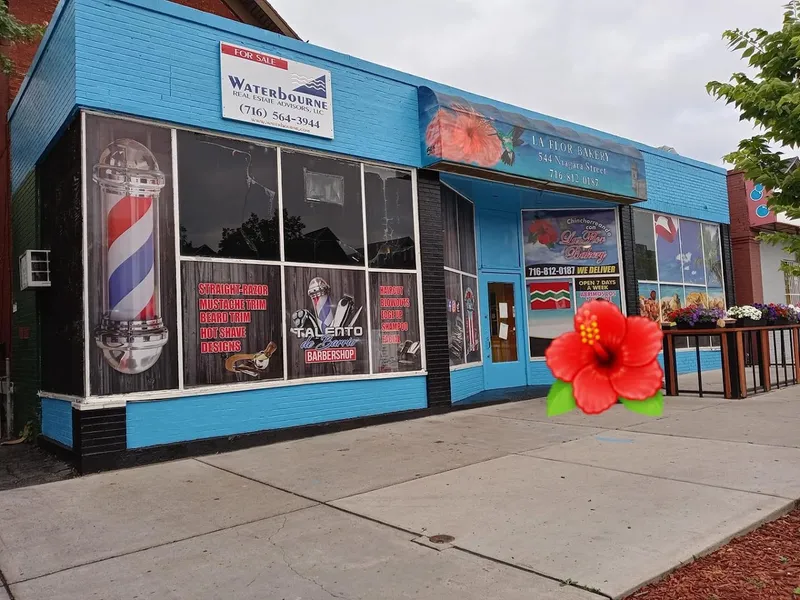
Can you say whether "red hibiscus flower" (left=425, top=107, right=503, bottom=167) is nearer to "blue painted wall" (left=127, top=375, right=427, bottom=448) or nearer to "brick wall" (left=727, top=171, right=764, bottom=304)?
"blue painted wall" (left=127, top=375, right=427, bottom=448)

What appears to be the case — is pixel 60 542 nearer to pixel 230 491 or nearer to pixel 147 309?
pixel 230 491

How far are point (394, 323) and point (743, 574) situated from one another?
6.25m

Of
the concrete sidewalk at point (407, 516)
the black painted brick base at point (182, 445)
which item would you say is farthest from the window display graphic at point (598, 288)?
the concrete sidewalk at point (407, 516)

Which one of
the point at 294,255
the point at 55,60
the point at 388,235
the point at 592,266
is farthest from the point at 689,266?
the point at 55,60

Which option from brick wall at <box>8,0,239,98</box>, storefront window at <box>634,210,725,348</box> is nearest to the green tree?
storefront window at <box>634,210,725,348</box>

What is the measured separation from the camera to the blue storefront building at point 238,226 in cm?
683

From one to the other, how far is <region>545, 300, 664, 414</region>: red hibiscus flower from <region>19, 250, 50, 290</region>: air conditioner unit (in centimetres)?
804

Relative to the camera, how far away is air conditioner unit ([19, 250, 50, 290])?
782 cm

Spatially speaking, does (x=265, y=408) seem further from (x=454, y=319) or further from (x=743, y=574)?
(x=743, y=574)

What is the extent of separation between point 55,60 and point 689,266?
1386 centimetres

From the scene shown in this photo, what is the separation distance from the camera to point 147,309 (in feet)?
22.8

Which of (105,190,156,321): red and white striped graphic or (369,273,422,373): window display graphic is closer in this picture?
(105,190,156,321): red and white striped graphic

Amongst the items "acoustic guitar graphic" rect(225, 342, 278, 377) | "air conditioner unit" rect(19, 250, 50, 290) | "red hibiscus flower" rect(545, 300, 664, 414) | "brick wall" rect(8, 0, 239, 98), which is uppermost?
"brick wall" rect(8, 0, 239, 98)

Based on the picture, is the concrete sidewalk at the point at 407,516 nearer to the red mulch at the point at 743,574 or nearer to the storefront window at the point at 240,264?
the red mulch at the point at 743,574
